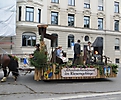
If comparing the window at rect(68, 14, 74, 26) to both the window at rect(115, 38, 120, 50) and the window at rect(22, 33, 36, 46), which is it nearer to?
the window at rect(22, 33, 36, 46)

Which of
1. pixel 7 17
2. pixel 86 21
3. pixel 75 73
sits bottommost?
pixel 75 73

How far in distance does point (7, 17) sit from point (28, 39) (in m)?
4.02

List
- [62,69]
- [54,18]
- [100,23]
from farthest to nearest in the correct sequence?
1. [100,23]
2. [54,18]
3. [62,69]

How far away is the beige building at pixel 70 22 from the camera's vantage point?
80.3 feet

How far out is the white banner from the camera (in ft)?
74.0

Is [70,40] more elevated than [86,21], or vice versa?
[86,21]

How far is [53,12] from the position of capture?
2744 centimetres

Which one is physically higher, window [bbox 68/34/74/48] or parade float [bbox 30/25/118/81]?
window [bbox 68/34/74/48]

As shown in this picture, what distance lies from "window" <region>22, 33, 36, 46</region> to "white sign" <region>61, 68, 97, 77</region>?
15733mm

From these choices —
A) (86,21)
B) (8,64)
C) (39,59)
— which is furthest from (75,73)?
A: (86,21)

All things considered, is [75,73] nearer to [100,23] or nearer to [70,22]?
[70,22]

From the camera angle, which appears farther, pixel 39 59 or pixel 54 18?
pixel 54 18

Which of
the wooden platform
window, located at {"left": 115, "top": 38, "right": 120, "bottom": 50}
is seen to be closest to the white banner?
the wooden platform

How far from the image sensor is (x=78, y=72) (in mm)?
10141
